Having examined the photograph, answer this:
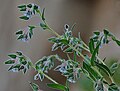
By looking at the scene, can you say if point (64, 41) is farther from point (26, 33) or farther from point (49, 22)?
point (49, 22)

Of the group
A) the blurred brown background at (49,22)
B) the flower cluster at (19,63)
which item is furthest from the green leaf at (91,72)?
the blurred brown background at (49,22)

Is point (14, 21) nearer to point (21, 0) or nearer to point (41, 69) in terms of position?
point (21, 0)

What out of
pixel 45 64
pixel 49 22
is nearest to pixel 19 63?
pixel 45 64

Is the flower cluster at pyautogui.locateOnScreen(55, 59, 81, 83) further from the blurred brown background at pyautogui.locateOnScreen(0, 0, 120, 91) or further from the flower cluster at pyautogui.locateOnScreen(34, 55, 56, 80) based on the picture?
the blurred brown background at pyautogui.locateOnScreen(0, 0, 120, 91)

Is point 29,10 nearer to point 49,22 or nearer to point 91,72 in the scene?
point 91,72

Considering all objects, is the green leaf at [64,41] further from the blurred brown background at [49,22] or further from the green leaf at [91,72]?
the blurred brown background at [49,22]

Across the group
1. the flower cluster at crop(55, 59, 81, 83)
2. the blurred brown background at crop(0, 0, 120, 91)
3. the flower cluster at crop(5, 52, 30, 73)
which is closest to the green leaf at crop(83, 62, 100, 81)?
the flower cluster at crop(55, 59, 81, 83)

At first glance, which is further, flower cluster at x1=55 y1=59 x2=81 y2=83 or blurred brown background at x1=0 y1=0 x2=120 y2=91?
blurred brown background at x1=0 y1=0 x2=120 y2=91

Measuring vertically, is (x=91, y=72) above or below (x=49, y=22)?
below

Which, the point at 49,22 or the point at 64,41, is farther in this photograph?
the point at 49,22
